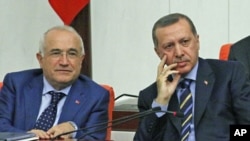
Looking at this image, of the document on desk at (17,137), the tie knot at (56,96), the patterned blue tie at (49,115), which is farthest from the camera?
the tie knot at (56,96)

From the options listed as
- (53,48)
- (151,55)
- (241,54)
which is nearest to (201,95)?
(241,54)

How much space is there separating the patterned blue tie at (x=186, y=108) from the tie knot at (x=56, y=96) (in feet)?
2.39

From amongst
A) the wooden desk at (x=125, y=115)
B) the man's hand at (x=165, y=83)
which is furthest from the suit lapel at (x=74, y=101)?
the man's hand at (x=165, y=83)

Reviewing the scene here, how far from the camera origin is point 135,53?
478cm

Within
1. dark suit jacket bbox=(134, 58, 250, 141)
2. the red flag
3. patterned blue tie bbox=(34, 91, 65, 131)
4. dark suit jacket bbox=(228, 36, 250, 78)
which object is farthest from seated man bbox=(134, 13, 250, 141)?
the red flag

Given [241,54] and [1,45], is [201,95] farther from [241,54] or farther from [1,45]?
[1,45]

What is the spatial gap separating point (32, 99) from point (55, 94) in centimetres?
13

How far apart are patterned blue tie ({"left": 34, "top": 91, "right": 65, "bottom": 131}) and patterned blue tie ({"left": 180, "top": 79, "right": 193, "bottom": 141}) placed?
726 millimetres

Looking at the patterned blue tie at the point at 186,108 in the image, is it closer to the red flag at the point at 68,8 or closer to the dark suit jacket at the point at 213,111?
the dark suit jacket at the point at 213,111

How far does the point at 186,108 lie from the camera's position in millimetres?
2572

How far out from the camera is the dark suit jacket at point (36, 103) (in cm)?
285

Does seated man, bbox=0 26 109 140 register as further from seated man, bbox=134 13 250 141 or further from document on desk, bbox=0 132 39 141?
document on desk, bbox=0 132 39 141

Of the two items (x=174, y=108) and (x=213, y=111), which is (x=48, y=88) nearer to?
(x=174, y=108)

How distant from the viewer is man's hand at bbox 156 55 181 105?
2545 mm
